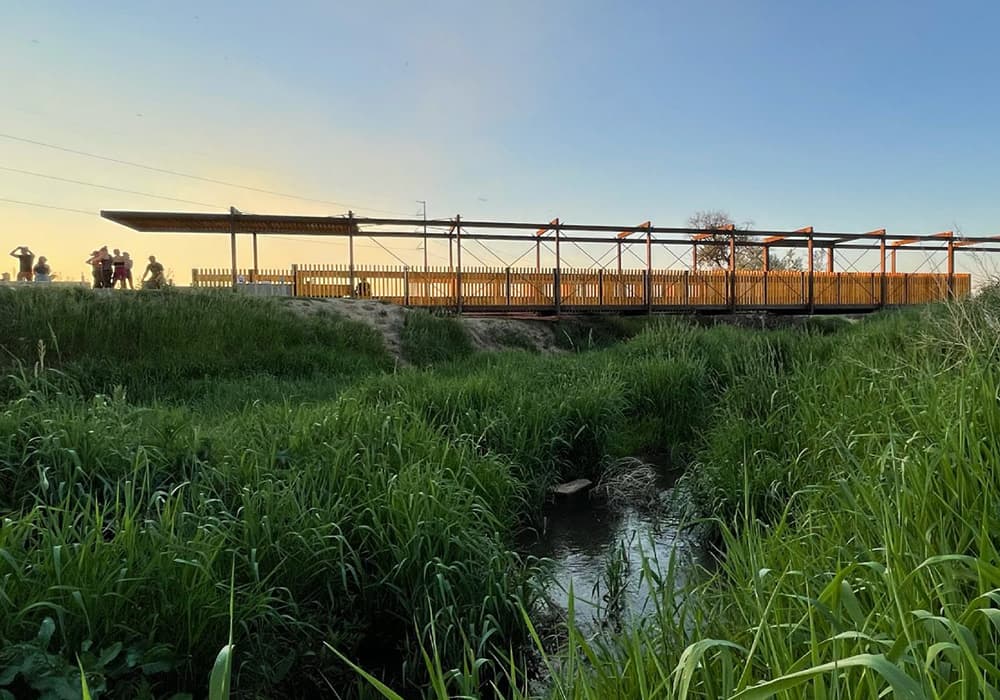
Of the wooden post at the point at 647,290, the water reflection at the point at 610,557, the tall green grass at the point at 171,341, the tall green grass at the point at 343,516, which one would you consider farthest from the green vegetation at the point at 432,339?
the water reflection at the point at 610,557

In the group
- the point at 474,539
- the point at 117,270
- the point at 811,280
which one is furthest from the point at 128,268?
the point at 811,280

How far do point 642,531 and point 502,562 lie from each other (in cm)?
194

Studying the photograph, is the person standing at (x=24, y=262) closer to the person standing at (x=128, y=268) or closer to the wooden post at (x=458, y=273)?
the person standing at (x=128, y=268)

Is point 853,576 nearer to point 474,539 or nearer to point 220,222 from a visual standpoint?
point 474,539

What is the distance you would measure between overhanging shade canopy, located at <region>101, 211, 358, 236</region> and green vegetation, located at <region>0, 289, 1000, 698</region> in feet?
32.9

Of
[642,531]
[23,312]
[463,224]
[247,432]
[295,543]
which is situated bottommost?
[642,531]

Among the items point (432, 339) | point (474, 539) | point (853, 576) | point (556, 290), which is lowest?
point (474, 539)

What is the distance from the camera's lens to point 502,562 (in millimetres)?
4172

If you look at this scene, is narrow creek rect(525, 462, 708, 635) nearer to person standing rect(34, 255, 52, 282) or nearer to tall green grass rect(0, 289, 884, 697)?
tall green grass rect(0, 289, 884, 697)

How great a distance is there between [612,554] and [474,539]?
1.04m

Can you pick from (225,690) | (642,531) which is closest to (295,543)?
(225,690)

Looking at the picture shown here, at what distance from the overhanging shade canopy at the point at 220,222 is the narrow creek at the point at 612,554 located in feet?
45.6

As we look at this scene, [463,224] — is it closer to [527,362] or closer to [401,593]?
[527,362]

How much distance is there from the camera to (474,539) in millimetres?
4137
